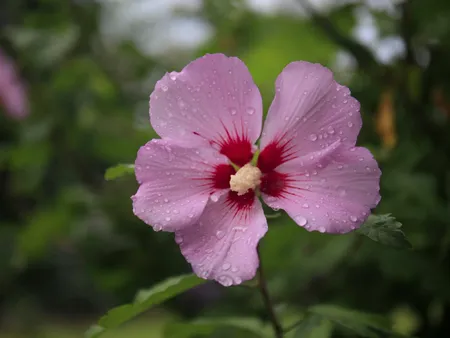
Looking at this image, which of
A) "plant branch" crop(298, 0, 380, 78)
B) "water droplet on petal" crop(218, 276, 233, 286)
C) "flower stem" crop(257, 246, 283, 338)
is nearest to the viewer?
"water droplet on petal" crop(218, 276, 233, 286)

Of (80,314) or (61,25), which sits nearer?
(61,25)

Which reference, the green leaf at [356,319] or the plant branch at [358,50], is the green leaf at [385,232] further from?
the plant branch at [358,50]

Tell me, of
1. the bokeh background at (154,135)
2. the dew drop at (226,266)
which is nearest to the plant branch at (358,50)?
the bokeh background at (154,135)

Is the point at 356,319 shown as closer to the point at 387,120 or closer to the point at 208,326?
the point at 208,326

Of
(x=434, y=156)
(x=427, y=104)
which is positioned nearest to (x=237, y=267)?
(x=434, y=156)

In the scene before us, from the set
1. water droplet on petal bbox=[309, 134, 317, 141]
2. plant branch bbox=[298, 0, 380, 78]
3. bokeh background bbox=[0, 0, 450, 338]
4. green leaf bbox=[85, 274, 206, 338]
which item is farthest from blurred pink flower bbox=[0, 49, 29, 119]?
water droplet on petal bbox=[309, 134, 317, 141]

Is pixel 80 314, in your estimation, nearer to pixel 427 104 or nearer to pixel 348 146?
pixel 427 104

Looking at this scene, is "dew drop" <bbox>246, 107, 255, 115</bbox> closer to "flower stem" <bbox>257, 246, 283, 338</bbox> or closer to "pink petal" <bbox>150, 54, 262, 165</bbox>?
"pink petal" <bbox>150, 54, 262, 165</bbox>

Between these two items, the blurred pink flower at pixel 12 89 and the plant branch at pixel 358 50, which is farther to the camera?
the blurred pink flower at pixel 12 89
